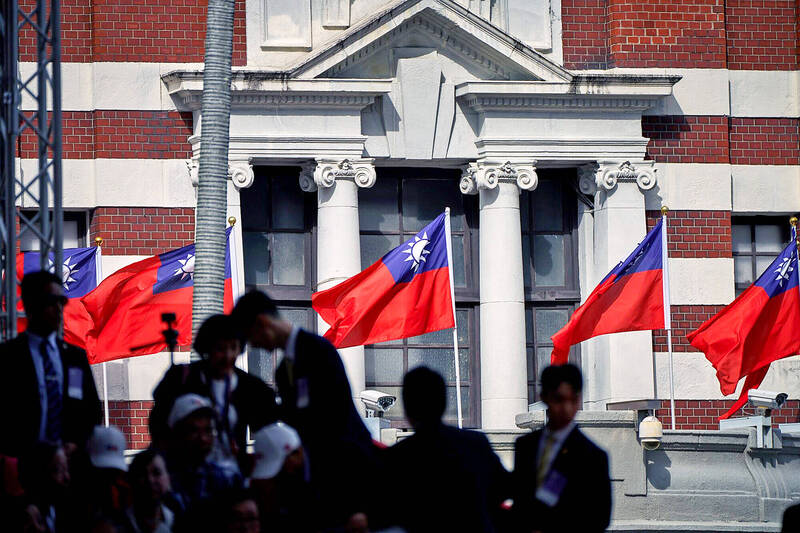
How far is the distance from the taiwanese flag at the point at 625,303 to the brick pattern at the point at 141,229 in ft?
16.5

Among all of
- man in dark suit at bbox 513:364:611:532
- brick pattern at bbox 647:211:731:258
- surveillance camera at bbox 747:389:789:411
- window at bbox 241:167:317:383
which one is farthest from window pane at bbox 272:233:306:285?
man in dark suit at bbox 513:364:611:532

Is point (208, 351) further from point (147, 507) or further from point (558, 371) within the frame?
point (558, 371)

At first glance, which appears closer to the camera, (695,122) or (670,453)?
(670,453)

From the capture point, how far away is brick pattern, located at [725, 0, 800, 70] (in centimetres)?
2473

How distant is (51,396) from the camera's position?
10289 millimetres

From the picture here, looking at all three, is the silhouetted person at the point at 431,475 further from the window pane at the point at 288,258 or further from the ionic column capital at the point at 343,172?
the window pane at the point at 288,258

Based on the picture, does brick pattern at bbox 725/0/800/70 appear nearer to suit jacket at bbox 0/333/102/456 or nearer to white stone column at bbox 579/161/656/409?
white stone column at bbox 579/161/656/409

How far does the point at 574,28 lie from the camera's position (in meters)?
24.2

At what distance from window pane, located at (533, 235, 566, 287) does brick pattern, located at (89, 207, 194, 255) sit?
4.69 meters

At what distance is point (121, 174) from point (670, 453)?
8.28 m

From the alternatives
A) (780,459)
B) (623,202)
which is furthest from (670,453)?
(623,202)

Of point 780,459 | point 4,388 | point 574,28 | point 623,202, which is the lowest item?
point 780,459

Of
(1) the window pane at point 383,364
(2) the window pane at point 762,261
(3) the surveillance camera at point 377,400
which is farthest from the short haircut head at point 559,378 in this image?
(2) the window pane at point 762,261

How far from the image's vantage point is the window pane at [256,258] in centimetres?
2344
